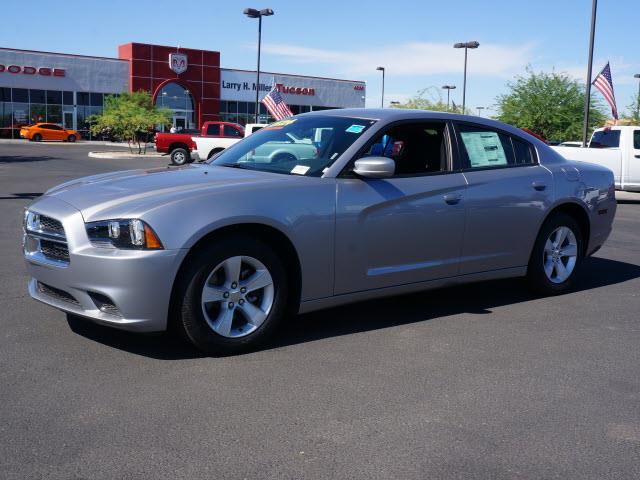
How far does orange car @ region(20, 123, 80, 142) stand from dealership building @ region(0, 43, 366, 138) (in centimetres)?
241

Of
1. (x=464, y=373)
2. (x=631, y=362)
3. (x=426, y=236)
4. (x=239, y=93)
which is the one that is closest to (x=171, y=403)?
(x=464, y=373)

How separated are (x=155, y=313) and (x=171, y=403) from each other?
2.24ft

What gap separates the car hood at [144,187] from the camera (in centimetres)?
436

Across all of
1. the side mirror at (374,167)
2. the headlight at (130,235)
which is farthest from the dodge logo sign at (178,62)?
the headlight at (130,235)

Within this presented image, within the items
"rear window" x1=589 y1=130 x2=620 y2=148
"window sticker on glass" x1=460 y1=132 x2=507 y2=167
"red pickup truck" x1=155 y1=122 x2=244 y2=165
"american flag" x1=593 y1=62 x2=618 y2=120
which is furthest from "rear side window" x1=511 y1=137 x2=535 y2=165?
"red pickup truck" x1=155 y1=122 x2=244 y2=165

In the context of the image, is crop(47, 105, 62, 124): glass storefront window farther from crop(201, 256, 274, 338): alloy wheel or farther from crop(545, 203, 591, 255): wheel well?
crop(201, 256, 274, 338): alloy wheel

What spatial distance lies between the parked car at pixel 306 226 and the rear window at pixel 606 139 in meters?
12.3

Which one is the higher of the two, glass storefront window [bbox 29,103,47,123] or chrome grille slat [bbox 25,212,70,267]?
glass storefront window [bbox 29,103,47,123]

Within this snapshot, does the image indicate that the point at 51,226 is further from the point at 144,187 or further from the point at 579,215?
the point at 579,215

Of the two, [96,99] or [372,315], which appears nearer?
[372,315]

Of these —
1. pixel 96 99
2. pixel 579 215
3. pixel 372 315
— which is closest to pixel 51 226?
pixel 372 315

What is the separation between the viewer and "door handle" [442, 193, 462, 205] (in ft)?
18.2

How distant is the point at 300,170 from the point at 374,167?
548mm

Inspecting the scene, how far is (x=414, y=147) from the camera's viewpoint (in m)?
5.70
